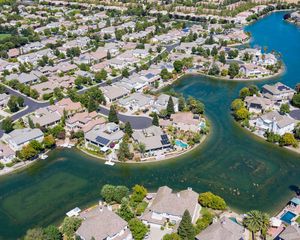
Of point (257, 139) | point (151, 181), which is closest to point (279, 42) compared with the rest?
point (257, 139)

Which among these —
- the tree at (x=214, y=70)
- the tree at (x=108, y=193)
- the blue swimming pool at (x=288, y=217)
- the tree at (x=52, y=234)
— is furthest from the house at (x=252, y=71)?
the tree at (x=52, y=234)

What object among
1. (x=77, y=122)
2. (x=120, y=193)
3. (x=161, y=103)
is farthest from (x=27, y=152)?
(x=161, y=103)

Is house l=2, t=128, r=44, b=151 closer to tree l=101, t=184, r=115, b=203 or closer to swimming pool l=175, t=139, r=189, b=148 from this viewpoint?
Result: tree l=101, t=184, r=115, b=203

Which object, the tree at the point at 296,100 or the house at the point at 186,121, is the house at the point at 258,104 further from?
the house at the point at 186,121

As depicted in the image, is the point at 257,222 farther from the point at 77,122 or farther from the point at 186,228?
the point at 77,122

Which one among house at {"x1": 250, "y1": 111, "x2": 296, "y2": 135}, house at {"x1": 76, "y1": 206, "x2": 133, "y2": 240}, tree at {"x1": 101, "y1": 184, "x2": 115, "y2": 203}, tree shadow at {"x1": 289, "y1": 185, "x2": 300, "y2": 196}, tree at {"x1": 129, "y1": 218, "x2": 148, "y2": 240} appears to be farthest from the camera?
house at {"x1": 250, "y1": 111, "x2": 296, "y2": 135}

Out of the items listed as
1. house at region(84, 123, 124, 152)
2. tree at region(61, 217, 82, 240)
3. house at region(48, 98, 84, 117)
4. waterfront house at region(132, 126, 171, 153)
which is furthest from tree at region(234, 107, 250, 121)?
tree at region(61, 217, 82, 240)
